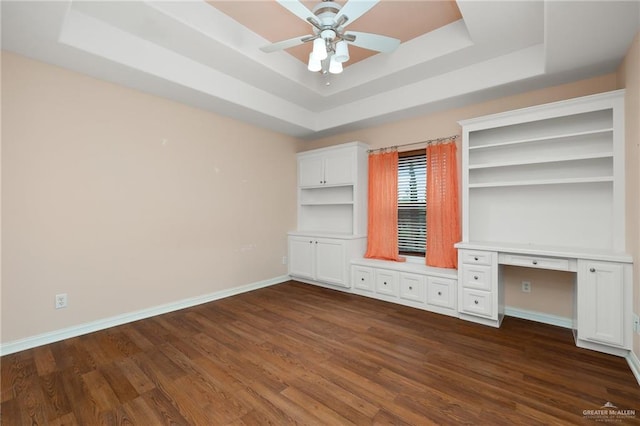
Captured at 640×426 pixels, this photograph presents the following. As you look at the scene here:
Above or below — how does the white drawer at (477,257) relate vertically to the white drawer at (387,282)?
above

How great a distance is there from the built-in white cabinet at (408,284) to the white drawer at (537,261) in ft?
1.89

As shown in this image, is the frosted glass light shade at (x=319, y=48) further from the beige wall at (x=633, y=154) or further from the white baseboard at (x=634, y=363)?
the white baseboard at (x=634, y=363)

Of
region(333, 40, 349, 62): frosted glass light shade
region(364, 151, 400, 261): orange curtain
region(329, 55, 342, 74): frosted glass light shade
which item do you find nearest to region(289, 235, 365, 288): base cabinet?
region(364, 151, 400, 261): orange curtain

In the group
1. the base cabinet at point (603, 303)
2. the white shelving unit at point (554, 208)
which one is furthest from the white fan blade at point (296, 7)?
the base cabinet at point (603, 303)

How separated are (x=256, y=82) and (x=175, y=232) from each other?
216cm

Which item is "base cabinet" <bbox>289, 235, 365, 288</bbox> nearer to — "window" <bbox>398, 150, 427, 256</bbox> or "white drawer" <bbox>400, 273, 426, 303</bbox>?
"window" <bbox>398, 150, 427, 256</bbox>

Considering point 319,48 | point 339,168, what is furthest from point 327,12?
point 339,168

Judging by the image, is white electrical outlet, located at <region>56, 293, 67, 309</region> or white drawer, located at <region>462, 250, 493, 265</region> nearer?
white electrical outlet, located at <region>56, 293, 67, 309</region>

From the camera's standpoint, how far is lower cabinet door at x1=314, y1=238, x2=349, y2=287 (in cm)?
414

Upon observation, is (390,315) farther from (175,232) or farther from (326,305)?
(175,232)

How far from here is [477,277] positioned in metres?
3.00

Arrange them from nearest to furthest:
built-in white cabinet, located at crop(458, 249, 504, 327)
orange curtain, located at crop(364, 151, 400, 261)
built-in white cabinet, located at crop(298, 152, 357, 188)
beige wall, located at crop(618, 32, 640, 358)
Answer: beige wall, located at crop(618, 32, 640, 358) → built-in white cabinet, located at crop(458, 249, 504, 327) → orange curtain, located at crop(364, 151, 400, 261) → built-in white cabinet, located at crop(298, 152, 357, 188)

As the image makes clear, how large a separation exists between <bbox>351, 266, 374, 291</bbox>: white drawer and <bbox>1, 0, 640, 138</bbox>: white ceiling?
85.8 inches

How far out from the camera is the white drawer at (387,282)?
365 cm
